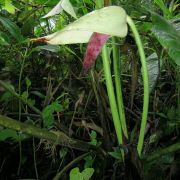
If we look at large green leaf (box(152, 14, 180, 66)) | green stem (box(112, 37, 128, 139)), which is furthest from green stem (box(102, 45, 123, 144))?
large green leaf (box(152, 14, 180, 66))

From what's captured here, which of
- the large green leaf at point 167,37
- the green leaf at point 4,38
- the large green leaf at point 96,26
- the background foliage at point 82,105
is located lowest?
the background foliage at point 82,105

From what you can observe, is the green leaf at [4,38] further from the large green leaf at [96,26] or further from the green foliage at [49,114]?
the large green leaf at [96,26]

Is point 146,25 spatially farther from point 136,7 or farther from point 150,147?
point 150,147

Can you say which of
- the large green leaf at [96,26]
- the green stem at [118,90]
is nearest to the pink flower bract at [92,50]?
the large green leaf at [96,26]

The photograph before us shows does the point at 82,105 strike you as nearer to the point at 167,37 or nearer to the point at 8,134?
the point at 8,134

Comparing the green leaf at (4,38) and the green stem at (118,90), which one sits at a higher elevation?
the green leaf at (4,38)

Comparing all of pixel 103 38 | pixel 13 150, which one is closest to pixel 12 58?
pixel 13 150

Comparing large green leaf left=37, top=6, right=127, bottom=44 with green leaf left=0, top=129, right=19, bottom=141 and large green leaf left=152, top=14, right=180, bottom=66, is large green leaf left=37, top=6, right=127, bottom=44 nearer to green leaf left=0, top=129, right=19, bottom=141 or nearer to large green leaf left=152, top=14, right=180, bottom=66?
large green leaf left=152, top=14, right=180, bottom=66
